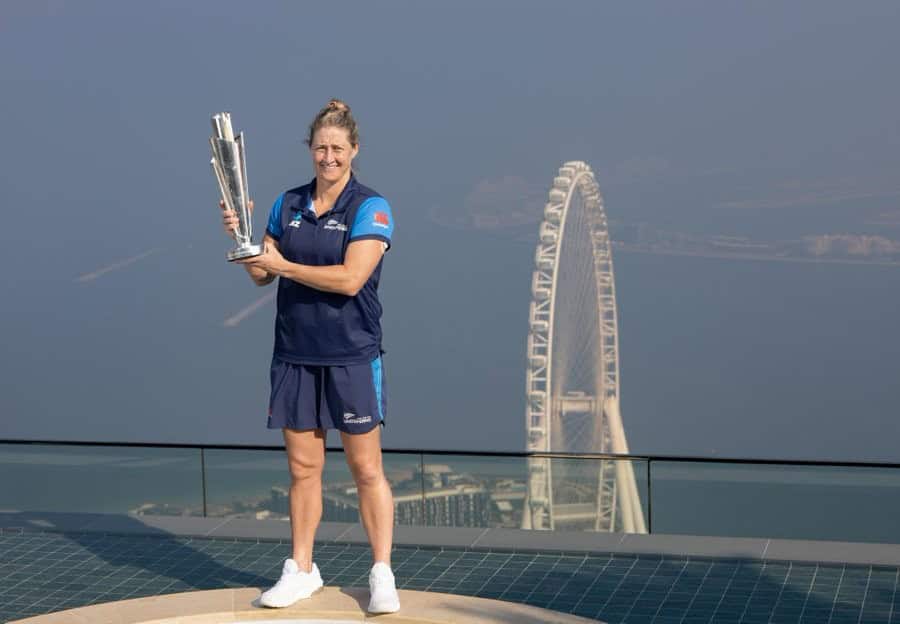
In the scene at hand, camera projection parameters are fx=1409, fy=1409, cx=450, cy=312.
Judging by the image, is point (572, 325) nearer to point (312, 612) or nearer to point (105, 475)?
point (105, 475)

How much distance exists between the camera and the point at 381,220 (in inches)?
138

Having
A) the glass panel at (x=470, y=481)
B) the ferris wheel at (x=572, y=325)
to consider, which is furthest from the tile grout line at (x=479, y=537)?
the ferris wheel at (x=572, y=325)

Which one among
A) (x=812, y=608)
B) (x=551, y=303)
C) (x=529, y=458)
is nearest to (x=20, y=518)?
(x=529, y=458)

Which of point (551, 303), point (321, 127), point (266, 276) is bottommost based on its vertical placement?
point (551, 303)

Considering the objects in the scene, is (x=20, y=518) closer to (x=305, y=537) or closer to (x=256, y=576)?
(x=256, y=576)

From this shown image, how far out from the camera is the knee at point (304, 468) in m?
3.73

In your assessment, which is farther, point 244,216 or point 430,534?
point 430,534

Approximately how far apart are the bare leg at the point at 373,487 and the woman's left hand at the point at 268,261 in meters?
0.51

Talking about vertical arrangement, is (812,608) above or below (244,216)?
below

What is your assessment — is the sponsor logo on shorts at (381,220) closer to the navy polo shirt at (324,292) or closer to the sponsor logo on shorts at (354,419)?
the navy polo shirt at (324,292)

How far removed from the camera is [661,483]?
5.91m

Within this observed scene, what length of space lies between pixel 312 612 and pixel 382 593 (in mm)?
197

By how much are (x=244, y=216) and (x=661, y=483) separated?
3.08 metres

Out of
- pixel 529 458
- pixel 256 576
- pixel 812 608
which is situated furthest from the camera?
pixel 529 458
